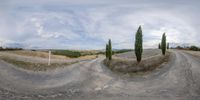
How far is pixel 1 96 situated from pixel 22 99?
1786 millimetres

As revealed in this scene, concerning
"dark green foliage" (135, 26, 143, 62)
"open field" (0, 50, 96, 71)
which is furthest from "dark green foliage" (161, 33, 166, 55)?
"open field" (0, 50, 96, 71)

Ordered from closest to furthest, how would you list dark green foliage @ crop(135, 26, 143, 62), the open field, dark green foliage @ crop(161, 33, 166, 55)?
the open field → dark green foliage @ crop(135, 26, 143, 62) → dark green foliage @ crop(161, 33, 166, 55)

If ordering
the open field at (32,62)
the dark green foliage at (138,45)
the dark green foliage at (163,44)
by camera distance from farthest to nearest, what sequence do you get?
the dark green foliage at (163,44) < the dark green foliage at (138,45) < the open field at (32,62)

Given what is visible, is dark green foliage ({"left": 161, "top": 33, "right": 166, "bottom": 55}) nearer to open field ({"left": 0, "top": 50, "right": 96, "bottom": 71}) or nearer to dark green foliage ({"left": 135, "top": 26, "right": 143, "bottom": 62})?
dark green foliage ({"left": 135, "top": 26, "right": 143, "bottom": 62})

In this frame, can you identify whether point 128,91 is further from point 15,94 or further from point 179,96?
point 15,94

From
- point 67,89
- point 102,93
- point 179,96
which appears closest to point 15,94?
point 67,89

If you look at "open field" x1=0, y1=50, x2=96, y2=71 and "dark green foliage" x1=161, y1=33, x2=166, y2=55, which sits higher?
"dark green foliage" x1=161, y1=33, x2=166, y2=55

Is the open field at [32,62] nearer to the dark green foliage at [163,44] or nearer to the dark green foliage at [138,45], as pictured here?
the dark green foliage at [138,45]

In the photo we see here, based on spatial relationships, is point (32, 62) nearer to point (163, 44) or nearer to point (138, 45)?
point (138, 45)

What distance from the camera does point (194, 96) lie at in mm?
23766

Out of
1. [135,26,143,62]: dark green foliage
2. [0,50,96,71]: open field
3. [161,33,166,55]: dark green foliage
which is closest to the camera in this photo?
[0,50,96,71]: open field

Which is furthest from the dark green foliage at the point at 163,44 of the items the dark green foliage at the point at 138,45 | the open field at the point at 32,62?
the open field at the point at 32,62

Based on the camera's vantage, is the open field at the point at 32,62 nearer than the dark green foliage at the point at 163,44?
Yes

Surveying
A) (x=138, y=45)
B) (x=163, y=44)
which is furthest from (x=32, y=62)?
(x=163, y=44)
